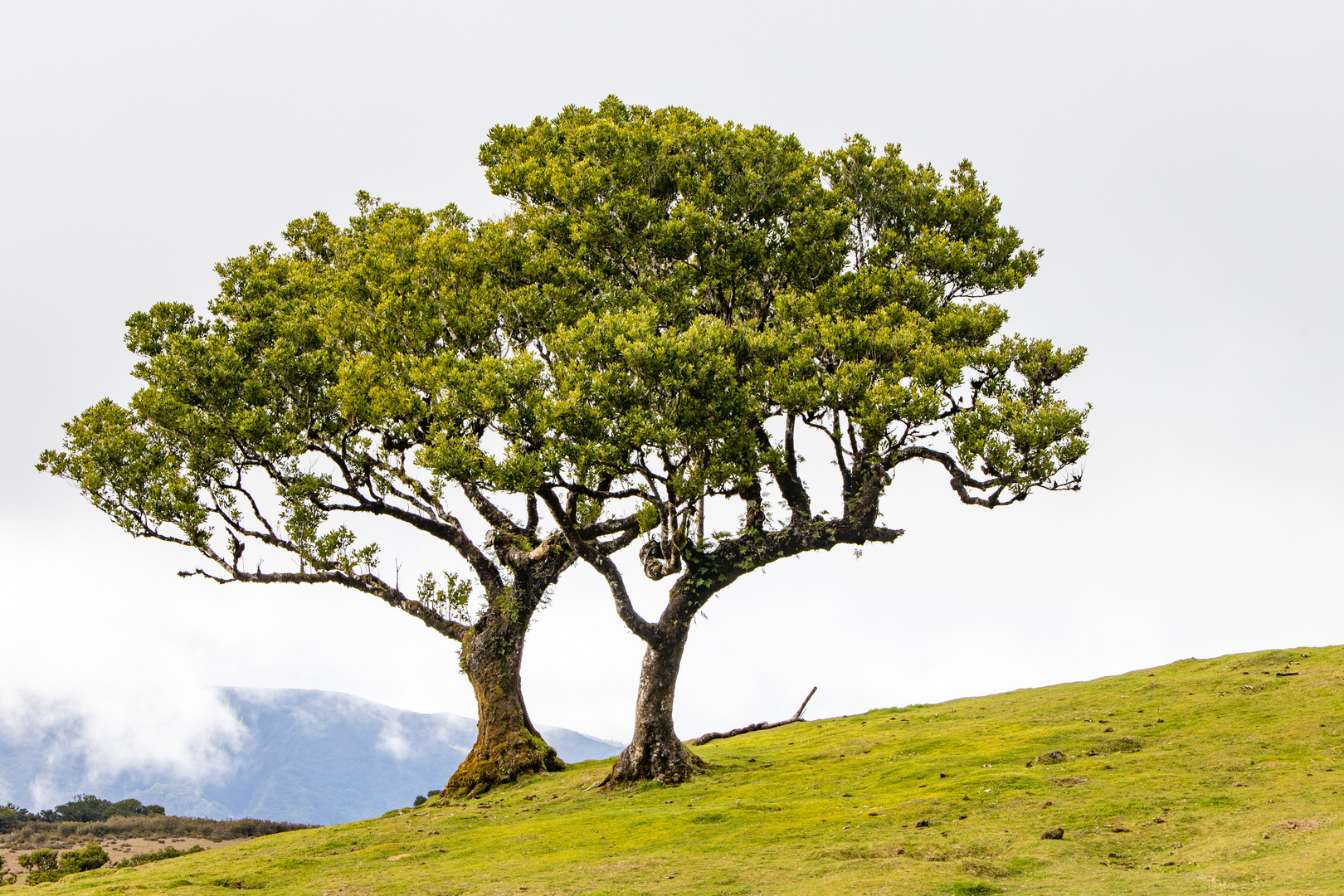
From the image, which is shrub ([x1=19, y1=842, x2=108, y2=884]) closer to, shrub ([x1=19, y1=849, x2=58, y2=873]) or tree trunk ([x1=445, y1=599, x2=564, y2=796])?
shrub ([x1=19, y1=849, x2=58, y2=873])

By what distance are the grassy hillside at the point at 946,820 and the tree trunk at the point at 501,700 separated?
5.07ft

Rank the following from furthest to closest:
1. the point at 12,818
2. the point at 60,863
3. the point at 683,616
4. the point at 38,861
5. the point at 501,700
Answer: the point at 12,818, the point at 501,700, the point at 38,861, the point at 60,863, the point at 683,616

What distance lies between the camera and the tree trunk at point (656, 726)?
82.2ft

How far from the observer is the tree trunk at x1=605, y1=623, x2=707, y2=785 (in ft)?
82.2

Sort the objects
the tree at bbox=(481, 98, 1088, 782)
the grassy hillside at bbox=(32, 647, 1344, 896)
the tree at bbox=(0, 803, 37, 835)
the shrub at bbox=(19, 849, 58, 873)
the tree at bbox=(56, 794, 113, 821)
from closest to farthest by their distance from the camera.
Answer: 1. the grassy hillside at bbox=(32, 647, 1344, 896)
2. the tree at bbox=(481, 98, 1088, 782)
3. the shrub at bbox=(19, 849, 58, 873)
4. the tree at bbox=(0, 803, 37, 835)
5. the tree at bbox=(56, 794, 113, 821)

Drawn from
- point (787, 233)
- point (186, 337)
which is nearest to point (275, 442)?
point (186, 337)

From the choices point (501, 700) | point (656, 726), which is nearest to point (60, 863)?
point (501, 700)

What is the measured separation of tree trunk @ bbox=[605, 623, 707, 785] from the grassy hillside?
781 mm

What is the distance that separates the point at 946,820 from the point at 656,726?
983cm

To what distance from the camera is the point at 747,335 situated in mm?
22266

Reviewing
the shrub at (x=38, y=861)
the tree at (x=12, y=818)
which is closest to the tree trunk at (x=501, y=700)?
the shrub at (x=38, y=861)

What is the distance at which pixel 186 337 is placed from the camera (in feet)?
88.0

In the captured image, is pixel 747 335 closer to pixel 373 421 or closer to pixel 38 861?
pixel 373 421

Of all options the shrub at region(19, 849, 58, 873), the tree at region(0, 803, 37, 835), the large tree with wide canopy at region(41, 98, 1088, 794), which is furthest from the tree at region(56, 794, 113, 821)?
the large tree with wide canopy at region(41, 98, 1088, 794)
